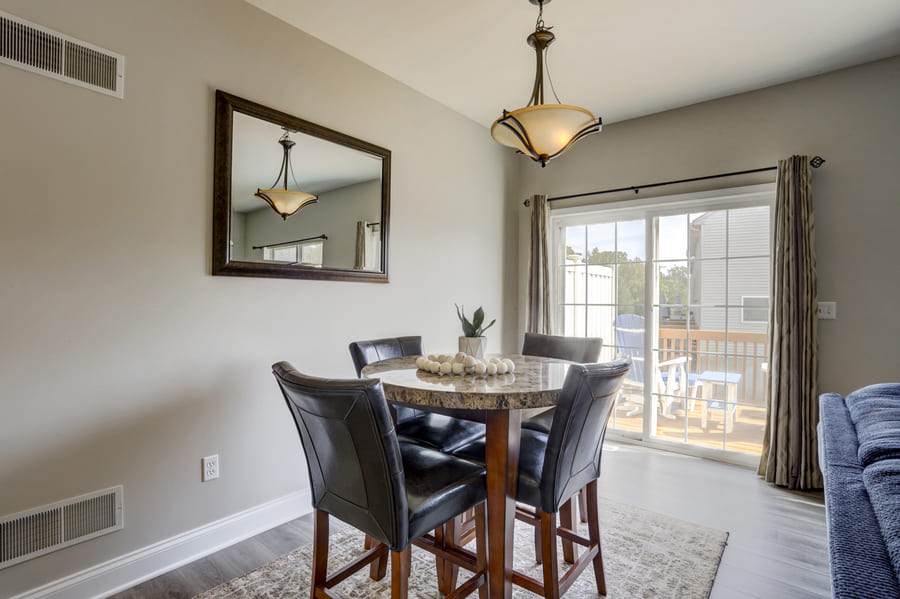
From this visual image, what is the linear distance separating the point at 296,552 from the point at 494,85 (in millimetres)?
3046

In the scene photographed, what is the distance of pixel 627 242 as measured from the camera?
3.79 meters

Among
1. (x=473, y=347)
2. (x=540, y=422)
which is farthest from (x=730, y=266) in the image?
(x=473, y=347)

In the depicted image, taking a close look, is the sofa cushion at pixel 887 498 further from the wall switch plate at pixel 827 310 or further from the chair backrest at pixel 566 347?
the wall switch plate at pixel 827 310

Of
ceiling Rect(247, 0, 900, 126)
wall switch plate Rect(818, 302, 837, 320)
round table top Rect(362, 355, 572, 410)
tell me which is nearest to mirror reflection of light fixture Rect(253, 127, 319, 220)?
ceiling Rect(247, 0, 900, 126)

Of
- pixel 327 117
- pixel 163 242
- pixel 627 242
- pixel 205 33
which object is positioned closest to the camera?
pixel 163 242

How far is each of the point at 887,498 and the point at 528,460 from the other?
3.14ft

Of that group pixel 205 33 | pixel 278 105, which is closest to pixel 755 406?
pixel 278 105

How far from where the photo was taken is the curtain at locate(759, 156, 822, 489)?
2.80m

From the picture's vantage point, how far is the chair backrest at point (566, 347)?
8.36ft

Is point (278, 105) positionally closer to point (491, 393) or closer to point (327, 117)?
point (327, 117)

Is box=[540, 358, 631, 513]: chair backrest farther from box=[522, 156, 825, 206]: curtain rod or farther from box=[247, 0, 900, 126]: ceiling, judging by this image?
box=[522, 156, 825, 206]: curtain rod

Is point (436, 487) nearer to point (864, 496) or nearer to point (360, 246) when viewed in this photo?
point (864, 496)

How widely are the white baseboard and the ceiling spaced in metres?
2.58

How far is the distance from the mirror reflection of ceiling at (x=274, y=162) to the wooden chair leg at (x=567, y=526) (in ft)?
6.76
